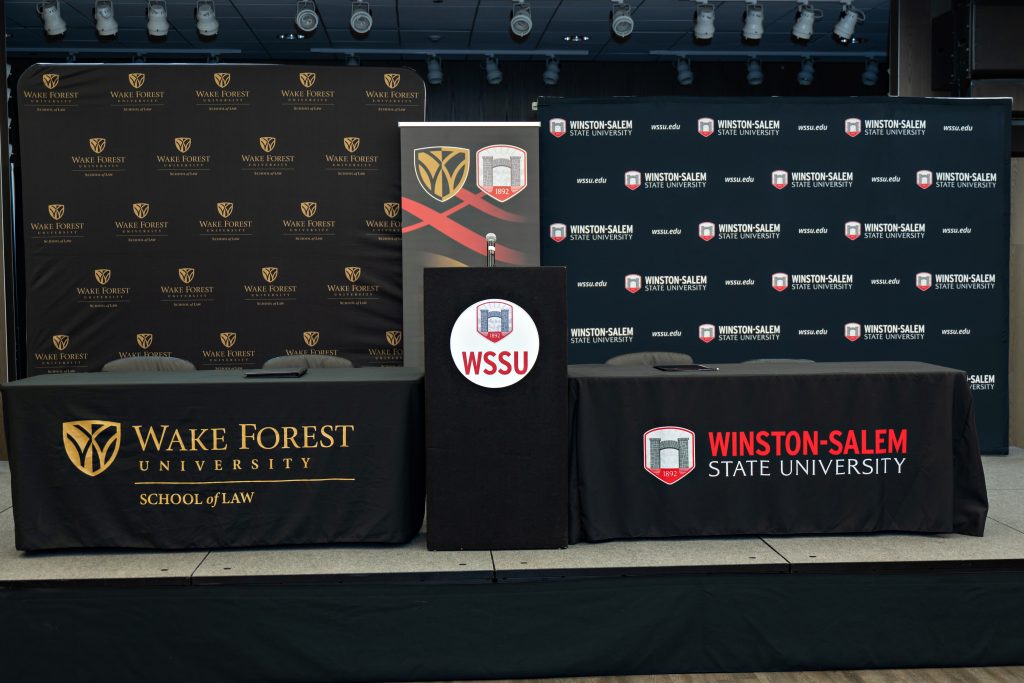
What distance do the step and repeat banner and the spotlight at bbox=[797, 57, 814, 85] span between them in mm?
3758

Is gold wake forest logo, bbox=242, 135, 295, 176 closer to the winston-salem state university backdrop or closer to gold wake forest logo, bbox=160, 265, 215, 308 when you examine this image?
the winston-salem state university backdrop

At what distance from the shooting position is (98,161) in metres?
5.83

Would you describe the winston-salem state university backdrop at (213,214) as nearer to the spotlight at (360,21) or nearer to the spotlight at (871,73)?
the spotlight at (360,21)

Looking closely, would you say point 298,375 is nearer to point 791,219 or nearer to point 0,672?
point 0,672

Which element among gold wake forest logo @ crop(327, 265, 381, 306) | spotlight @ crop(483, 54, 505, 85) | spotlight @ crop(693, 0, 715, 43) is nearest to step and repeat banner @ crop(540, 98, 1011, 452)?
gold wake forest logo @ crop(327, 265, 381, 306)

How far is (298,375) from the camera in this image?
343cm

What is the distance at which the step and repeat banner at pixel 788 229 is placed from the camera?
19.3ft

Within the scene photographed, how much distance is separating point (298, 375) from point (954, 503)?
8.27 feet

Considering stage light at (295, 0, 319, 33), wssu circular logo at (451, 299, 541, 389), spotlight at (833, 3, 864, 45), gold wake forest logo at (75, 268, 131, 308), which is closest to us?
wssu circular logo at (451, 299, 541, 389)

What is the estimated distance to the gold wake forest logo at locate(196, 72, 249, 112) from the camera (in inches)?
231

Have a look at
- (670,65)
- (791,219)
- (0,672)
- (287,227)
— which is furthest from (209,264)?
Answer: (670,65)

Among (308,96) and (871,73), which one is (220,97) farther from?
(871,73)

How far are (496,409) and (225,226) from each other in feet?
10.9

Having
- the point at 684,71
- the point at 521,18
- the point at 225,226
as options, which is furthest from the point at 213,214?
the point at 684,71
